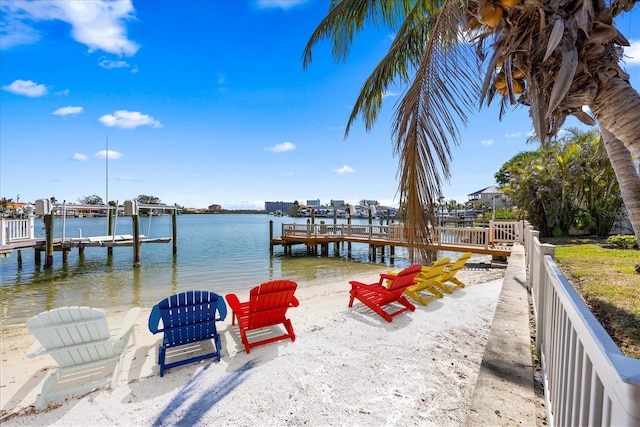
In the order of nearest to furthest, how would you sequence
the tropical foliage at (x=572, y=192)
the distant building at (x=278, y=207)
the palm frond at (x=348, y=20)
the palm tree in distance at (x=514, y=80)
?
the palm tree in distance at (x=514, y=80) → the palm frond at (x=348, y=20) → the tropical foliage at (x=572, y=192) → the distant building at (x=278, y=207)

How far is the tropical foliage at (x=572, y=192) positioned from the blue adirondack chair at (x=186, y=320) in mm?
17091

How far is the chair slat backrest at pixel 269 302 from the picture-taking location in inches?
183

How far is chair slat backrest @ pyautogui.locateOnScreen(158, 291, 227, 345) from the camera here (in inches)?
160

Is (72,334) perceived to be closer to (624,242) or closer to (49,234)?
(624,242)

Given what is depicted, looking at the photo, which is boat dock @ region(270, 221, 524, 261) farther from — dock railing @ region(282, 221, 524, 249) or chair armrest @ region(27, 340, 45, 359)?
chair armrest @ region(27, 340, 45, 359)

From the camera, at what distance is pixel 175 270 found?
15953mm

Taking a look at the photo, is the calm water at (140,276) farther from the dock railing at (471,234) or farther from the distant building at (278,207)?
the distant building at (278,207)

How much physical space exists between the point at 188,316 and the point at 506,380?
387 cm

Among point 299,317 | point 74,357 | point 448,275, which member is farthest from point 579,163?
point 74,357

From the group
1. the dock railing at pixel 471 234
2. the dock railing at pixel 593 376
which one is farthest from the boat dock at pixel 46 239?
the dock railing at pixel 593 376

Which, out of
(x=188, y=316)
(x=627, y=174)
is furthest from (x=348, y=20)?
(x=188, y=316)

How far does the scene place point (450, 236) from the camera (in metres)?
15.0

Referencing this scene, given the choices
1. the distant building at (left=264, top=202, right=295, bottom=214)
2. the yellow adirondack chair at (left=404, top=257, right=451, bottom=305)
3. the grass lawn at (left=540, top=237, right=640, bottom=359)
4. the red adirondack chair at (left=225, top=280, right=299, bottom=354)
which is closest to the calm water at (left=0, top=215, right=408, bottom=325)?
the red adirondack chair at (left=225, top=280, right=299, bottom=354)

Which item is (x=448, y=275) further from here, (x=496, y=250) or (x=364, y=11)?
(x=496, y=250)
